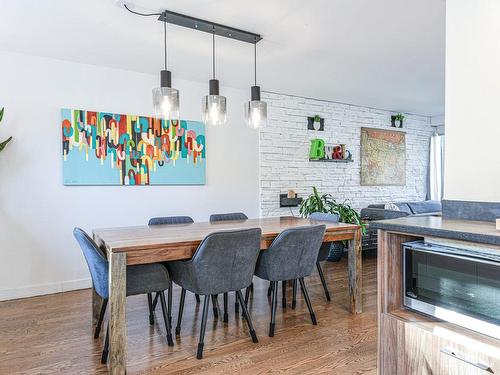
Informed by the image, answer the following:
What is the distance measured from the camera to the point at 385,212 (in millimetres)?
5164

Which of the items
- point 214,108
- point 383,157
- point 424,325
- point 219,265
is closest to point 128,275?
point 219,265

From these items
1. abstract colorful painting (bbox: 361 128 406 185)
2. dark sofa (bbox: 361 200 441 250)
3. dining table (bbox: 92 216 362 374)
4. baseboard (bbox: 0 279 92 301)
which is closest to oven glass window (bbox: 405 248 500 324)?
dining table (bbox: 92 216 362 374)

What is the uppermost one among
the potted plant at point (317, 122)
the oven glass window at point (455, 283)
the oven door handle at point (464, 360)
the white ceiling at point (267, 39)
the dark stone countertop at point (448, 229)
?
the white ceiling at point (267, 39)

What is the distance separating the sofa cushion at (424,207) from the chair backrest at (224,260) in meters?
4.30

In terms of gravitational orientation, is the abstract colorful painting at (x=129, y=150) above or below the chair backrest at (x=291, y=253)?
above

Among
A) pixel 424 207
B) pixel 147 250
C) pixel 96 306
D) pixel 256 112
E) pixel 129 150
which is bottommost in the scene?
pixel 96 306

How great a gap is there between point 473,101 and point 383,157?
4.65 meters

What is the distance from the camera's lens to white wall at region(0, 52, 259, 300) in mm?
3457

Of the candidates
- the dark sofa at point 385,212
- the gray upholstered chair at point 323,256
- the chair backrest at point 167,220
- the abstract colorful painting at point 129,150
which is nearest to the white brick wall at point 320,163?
the dark sofa at point 385,212

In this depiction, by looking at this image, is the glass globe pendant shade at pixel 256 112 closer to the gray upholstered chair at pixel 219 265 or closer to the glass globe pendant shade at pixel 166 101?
the glass globe pendant shade at pixel 166 101

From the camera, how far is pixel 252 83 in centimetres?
446

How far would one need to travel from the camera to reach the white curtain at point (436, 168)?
6.71 metres

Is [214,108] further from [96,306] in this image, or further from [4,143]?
[4,143]

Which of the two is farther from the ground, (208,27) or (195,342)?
(208,27)
